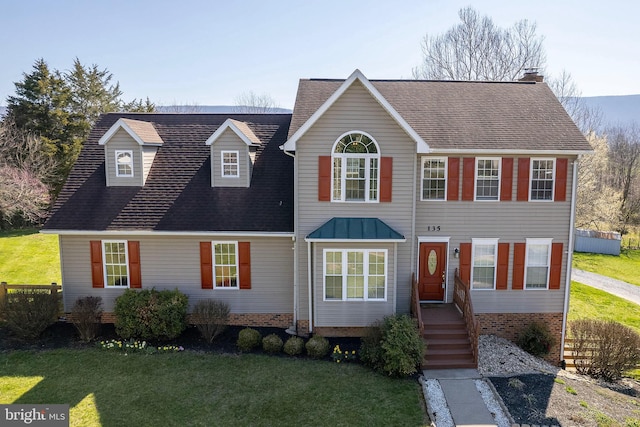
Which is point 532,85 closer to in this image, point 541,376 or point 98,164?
point 541,376

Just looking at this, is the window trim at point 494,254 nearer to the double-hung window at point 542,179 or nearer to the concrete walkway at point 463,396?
the double-hung window at point 542,179

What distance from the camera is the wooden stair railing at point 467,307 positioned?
12627mm

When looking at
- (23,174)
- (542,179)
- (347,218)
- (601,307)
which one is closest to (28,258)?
(23,174)

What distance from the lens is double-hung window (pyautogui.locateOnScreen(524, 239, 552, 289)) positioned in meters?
14.9

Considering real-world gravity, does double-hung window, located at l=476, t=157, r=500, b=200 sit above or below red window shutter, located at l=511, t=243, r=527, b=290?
above

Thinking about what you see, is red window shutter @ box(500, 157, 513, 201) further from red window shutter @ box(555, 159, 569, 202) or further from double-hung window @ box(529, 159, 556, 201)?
red window shutter @ box(555, 159, 569, 202)

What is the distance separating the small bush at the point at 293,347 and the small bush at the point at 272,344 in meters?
0.24

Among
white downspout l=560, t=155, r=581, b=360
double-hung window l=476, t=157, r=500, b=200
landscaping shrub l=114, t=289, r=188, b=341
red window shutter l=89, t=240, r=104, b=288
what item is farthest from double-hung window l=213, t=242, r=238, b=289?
white downspout l=560, t=155, r=581, b=360

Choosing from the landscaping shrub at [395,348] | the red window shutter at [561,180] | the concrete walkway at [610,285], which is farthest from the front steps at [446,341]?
the concrete walkway at [610,285]

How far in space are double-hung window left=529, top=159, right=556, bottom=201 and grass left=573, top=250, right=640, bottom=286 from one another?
17.2m

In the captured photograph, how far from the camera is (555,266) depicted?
14.9m

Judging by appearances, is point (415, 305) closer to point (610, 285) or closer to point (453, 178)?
point (453, 178)

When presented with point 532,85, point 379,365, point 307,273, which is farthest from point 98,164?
point 532,85

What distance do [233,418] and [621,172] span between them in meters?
55.6
